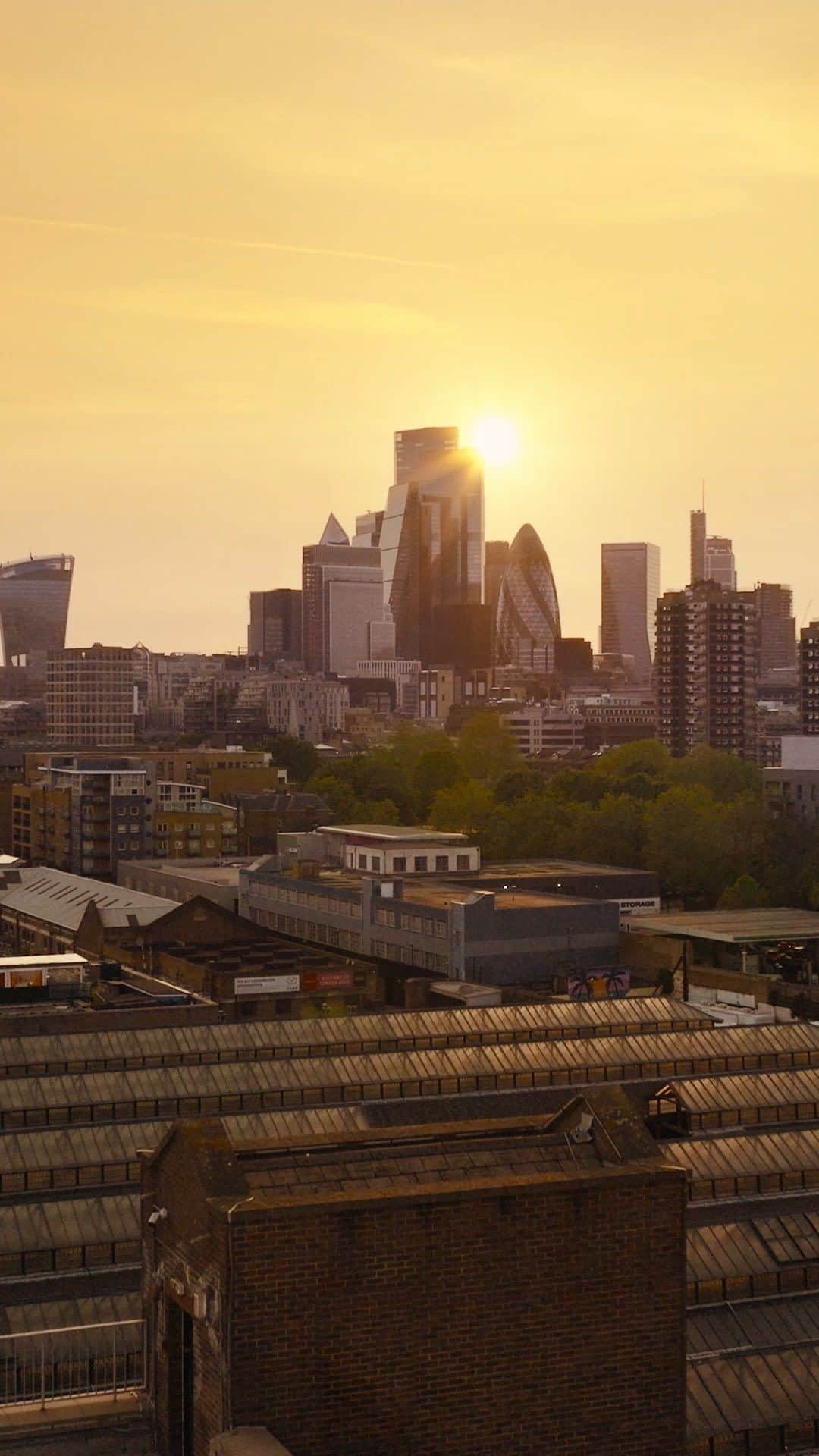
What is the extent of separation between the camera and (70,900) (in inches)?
3629

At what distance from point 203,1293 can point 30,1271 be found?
11511 millimetres

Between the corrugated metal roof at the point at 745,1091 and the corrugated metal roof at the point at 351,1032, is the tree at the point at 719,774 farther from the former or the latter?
the corrugated metal roof at the point at 745,1091

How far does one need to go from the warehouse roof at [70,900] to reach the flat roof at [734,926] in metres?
22.3

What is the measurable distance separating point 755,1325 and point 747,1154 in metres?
6.40

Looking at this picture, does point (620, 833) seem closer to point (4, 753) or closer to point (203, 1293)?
point (4, 753)

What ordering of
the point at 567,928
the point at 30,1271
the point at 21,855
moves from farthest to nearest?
the point at 21,855, the point at 567,928, the point at 30,1271

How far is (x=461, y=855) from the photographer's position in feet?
329

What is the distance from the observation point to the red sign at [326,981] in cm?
7394

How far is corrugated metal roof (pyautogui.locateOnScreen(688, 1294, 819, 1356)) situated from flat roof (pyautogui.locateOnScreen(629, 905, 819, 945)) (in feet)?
197

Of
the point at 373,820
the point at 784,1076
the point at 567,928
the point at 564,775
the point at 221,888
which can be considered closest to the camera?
the point at 784,1076

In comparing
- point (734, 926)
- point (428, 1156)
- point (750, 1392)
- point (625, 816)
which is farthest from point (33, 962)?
point (625, 816)

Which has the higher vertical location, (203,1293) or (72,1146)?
(203,1293)

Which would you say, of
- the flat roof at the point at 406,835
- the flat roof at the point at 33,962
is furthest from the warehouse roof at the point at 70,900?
the flat roof at the point at 33,962

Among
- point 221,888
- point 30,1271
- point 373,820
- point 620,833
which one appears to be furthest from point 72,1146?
point 373,820
